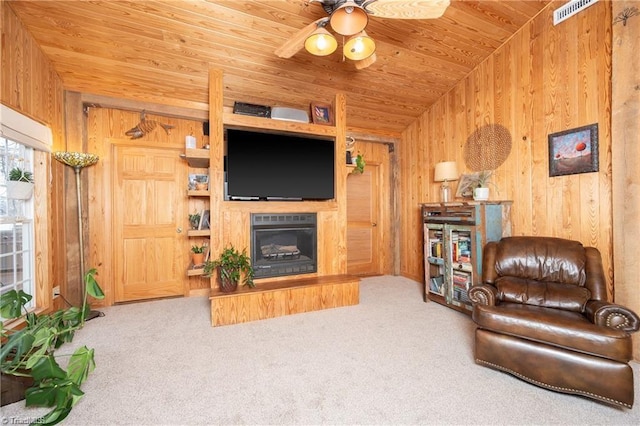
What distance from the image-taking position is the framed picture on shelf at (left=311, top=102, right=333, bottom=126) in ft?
11.7

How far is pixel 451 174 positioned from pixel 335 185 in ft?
5.04

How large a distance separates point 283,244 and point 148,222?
6.04ft

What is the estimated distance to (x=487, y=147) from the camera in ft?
11.1

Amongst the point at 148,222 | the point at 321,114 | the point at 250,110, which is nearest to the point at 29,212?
the point at 148,222

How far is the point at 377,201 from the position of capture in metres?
4.86

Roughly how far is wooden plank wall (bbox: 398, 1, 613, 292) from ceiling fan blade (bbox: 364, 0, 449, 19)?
1.71 m

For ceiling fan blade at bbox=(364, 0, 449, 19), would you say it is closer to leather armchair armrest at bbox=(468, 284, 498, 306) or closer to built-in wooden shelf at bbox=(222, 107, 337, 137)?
built-in wooden shelf at bbox=(222, 107, 337, 137)

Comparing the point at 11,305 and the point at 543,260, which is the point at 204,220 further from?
the point at 543,260

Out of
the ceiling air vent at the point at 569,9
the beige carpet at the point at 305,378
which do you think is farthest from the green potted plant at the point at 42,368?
the ceiling air vent at the point at 569,9

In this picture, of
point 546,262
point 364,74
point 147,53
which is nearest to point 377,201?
point 364,74

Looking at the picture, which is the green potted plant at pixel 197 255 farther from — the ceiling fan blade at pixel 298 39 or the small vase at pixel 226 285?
the ceiling fan blade at pixel 298 39

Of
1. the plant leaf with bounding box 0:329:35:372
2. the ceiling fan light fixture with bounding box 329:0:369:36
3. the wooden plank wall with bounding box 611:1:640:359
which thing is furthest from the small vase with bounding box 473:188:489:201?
the plant leaf with bounding box 0:329:35:372

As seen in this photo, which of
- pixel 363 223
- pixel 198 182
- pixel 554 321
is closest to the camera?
pixel 554 321

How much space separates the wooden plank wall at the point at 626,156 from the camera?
208 cm
